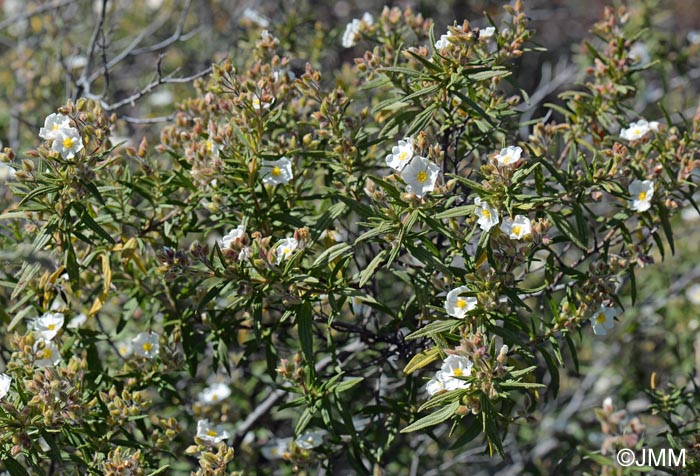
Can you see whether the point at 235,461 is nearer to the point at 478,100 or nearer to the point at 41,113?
the point at 478,100

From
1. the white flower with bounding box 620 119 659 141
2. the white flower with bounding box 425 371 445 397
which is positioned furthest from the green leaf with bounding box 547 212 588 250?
the white flower with bounding box 425 371 445 397

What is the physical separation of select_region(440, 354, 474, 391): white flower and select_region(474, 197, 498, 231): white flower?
445 mm

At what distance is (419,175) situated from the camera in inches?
96.3

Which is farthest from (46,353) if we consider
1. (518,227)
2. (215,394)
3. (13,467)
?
(518,227)

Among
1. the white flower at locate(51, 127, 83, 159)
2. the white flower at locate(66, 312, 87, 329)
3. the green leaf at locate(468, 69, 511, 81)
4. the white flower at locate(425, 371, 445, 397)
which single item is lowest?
the white flower at locate(425, 371, 445, 397)

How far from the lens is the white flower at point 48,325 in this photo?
2846mm

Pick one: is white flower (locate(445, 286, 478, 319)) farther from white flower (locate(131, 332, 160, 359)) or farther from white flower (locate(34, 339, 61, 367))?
white flower (locate(34, 339, 61, 367))

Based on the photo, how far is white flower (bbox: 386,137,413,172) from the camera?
8.27ft

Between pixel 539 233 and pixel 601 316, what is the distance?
579mm

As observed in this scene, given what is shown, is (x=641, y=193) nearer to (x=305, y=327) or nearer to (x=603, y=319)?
(x=603, y=319)

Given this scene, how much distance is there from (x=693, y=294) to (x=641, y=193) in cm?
254

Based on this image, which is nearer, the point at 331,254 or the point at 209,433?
the point at 331,254

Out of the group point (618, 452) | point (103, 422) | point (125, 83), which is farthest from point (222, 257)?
point (125, 83)

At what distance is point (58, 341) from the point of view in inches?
115
